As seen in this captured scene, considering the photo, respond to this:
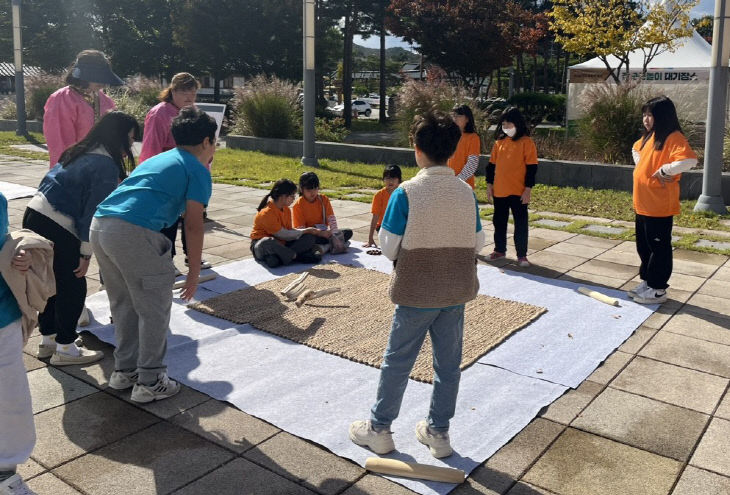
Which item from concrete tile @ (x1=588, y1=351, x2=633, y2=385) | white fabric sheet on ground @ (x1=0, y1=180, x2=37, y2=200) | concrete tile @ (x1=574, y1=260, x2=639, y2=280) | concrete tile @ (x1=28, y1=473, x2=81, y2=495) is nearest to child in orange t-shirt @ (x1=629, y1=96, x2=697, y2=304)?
concrete tile @ (x1=574, y1=260, x2=639, y2=280)

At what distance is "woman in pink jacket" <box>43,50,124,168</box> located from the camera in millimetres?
5324

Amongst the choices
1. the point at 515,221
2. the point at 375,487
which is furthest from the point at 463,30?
the point at 375,487

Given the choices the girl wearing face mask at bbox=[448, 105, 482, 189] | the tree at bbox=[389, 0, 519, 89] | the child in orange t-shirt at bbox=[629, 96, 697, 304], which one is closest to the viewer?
the child in orange t-shirt at bbox=[629, 96, 697, 304]

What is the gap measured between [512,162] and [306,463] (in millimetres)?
4475

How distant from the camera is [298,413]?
381 cm

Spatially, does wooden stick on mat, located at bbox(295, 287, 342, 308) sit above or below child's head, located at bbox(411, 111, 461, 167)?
below

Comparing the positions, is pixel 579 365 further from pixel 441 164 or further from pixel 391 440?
pixel 441 164

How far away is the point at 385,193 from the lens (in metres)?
7.43

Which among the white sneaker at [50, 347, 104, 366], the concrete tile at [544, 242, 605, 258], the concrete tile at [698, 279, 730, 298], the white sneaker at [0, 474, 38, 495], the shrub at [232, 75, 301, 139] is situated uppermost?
the shrub at [232, 75, 301, 139]

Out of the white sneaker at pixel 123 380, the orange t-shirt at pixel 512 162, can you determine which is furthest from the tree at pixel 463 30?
the white sneaker at pixel 123 380

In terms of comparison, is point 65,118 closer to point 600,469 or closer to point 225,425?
point 225,425

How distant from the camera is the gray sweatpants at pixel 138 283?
3582mm

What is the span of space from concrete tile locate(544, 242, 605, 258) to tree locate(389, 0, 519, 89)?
19176 mm

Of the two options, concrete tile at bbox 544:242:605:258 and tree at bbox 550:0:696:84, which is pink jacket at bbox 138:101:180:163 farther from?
tree at bbox 550:0:696:84
